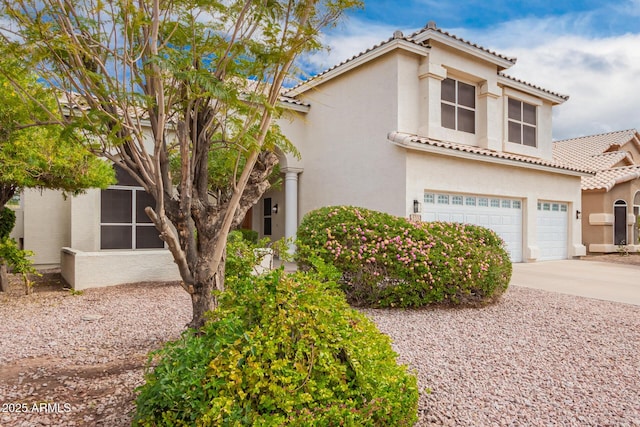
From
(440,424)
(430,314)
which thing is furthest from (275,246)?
(430,314)

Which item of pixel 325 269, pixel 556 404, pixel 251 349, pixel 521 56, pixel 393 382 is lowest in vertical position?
pixel 556 404

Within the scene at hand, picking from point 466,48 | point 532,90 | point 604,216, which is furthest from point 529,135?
point 604,216

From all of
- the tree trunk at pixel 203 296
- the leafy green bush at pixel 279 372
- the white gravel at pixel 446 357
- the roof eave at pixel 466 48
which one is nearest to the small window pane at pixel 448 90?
the roof eave at pixel 466 48

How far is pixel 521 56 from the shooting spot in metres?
14.6

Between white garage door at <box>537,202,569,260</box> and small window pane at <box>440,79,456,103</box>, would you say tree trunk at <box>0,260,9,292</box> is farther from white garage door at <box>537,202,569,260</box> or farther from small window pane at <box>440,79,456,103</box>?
white garage door at <box>537,202,569,260</box>

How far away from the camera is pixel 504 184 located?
44.4 ft

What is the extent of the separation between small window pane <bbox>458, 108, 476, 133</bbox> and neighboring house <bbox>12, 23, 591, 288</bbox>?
0.12ft

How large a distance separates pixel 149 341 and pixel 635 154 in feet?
97.9

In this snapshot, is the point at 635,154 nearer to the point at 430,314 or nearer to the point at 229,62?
the point at 430,314

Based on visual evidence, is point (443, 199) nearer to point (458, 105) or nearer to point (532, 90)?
point (458, 105)

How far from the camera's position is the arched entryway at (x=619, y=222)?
717 inches

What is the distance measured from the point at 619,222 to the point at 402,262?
1713 cm

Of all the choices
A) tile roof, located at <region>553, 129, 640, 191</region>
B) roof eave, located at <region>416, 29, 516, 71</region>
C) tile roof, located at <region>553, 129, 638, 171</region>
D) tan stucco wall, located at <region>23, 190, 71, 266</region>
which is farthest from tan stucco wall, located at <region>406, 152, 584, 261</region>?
tan stucco wall, located at <region>23, 190, 71, 266</region>

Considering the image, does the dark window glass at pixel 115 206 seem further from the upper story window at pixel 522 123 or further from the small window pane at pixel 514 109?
the small window pane at pixel 514 109
